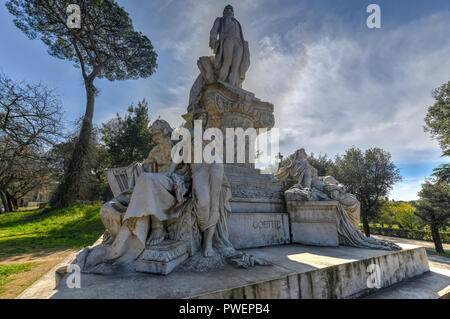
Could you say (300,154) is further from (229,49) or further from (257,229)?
(229,49)

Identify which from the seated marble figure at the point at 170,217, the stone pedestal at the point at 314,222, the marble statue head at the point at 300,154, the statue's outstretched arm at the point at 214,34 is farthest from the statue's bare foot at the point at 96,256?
the statue's outstretched arm at the point at 214,34

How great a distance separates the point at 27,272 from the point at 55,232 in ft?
21.6

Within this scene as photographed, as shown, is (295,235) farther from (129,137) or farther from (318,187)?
(129,137)

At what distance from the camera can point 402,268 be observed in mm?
3092

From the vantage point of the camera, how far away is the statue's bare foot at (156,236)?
2430mm

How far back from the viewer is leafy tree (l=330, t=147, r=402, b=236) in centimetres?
2103

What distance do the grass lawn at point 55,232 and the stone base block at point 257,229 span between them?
7.16 m

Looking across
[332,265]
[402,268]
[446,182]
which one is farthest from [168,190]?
[446,182]

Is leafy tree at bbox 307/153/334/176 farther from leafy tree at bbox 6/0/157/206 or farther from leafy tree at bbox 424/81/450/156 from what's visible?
leafy tree at bbox 6/0/157/206

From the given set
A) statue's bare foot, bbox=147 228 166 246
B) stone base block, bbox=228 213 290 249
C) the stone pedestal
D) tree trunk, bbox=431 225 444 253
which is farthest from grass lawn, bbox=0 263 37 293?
tree trunk, bbox=431 225 444 253

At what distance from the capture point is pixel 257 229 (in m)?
3.74

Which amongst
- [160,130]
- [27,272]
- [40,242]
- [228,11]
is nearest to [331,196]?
[160,130]

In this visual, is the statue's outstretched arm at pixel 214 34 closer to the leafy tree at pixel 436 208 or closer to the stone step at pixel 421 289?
the stone step at pixel 421 289

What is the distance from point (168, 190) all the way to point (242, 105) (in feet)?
10.8
